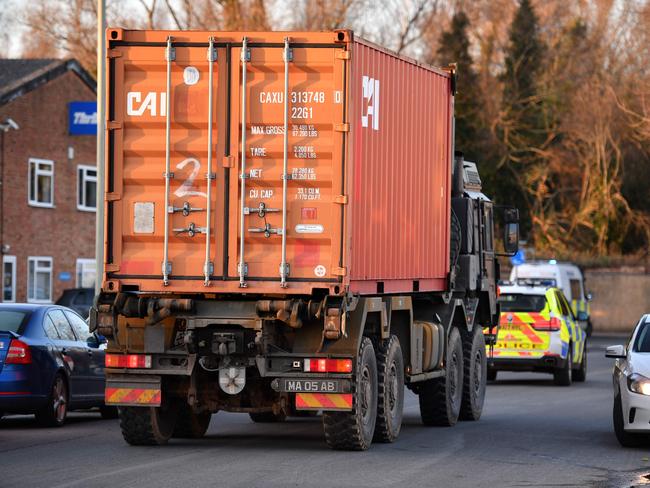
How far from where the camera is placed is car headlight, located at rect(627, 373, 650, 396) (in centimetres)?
1438

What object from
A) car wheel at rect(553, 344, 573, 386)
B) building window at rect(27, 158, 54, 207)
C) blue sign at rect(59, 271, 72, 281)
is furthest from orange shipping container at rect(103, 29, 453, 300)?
blue sign at rect(59, 271, 72, 281)

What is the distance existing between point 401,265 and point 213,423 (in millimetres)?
3811

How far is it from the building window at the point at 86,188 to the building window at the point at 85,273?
171 centimetres

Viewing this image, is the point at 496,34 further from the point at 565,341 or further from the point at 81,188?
the point at 565,341

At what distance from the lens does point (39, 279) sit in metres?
46.6

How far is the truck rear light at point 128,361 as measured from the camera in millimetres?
13727

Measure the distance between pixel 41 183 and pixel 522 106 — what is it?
21.6 meters

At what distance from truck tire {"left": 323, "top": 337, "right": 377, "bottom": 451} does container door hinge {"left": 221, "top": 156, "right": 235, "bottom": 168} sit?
2.06 meters

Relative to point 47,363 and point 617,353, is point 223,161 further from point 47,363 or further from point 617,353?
point 617,353

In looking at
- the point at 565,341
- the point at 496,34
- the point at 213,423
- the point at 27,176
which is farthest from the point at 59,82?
the point at 213,423

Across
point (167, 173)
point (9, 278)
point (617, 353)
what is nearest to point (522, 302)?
point (617, 353)

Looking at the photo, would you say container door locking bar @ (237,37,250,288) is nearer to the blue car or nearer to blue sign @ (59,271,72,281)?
the blue car

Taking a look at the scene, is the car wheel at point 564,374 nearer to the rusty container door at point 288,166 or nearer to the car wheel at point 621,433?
the car wheel at point 621,433

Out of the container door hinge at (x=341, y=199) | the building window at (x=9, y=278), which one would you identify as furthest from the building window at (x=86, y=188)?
the container door hinge at (x=341, y=199)
